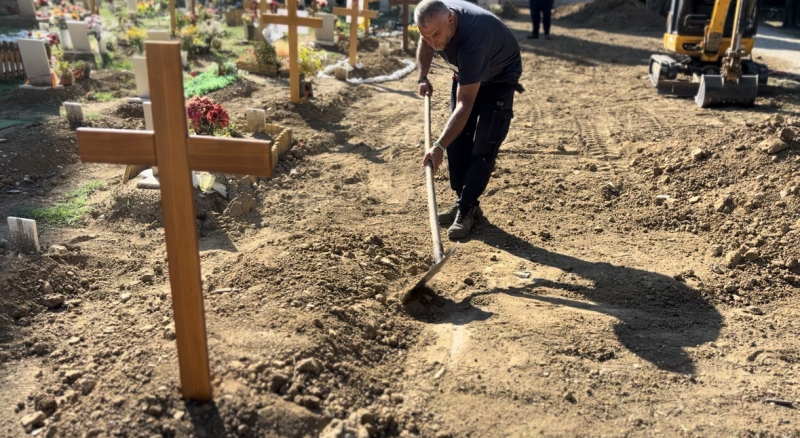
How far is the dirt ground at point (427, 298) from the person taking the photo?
9.50 feet

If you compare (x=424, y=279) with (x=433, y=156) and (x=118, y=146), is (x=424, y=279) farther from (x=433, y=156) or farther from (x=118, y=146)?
(x=118, y=146)

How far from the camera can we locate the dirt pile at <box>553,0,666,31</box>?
1883 centimetres

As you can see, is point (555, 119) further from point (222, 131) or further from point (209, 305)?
point (209, 305)

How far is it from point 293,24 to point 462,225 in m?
4.20

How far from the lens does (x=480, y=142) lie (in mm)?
4883

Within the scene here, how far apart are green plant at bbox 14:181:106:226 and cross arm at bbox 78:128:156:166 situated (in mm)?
2922

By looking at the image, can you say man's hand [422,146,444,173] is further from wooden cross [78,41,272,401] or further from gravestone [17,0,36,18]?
gravestone [17,0,36,18]

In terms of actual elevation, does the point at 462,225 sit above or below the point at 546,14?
below

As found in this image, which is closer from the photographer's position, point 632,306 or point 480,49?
point 632,306

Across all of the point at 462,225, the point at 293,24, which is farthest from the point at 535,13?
the point at 462,225

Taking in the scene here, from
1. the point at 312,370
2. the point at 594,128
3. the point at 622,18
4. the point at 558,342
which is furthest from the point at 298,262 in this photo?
the point at 622,18

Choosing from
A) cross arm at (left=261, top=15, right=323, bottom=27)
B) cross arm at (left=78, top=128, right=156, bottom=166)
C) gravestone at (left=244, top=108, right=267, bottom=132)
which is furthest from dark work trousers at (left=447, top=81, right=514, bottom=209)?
cross arm at (left=261, top=15, right=323, bottom=27)

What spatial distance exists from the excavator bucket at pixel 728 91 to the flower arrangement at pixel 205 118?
6425mm

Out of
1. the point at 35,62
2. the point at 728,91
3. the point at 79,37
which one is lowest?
the point at 728,91
